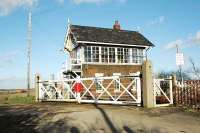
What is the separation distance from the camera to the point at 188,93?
1620 cm

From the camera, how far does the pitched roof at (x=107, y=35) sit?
33.5 meters

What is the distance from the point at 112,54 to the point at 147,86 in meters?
19.2

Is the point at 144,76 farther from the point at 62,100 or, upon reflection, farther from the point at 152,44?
the point at 152,44

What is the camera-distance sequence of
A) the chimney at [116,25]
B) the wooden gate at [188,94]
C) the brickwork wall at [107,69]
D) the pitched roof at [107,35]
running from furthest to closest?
the chimney at [116,25]
the pitched roof at [107,35]
the brickwork wall at [107,69]
the wooden gate at [188,94]

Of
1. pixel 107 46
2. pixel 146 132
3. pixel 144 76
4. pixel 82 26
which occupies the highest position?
pixel 82 26

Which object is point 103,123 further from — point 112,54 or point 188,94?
point 112,54

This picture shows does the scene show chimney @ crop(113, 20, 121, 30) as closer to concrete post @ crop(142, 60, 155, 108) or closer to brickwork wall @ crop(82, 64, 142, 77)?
brickwork wall @ crop(82, 64, 142, 77)

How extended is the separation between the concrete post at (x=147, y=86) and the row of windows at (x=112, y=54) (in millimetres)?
17585

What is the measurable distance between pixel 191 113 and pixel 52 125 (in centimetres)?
615

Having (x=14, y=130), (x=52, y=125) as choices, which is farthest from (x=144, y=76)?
(x=14, y=130)

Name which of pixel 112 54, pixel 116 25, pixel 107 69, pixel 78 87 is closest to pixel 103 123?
pixel 78 87

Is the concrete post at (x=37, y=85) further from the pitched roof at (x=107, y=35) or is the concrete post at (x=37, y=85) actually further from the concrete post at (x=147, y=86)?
the concrete post at (x=147, y=86)

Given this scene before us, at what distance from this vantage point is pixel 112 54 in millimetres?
34344

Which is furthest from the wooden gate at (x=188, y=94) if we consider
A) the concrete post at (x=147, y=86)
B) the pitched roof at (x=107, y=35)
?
the pitched roof at (x=107, y=35)
